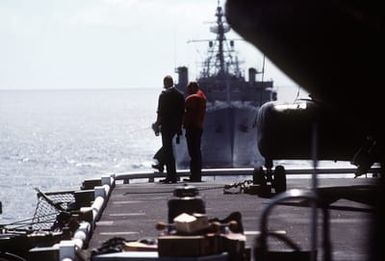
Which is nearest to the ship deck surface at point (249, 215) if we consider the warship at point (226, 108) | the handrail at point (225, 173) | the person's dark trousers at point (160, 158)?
the person's dark trousers at point (160, 158)

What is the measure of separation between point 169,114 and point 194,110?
0.49m

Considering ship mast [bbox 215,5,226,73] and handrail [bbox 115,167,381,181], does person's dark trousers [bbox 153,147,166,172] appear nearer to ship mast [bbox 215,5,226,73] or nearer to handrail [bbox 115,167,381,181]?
handrail [bbox 115,167,381,181]

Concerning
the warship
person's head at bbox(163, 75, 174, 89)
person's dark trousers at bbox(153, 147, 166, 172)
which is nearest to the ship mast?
the warship

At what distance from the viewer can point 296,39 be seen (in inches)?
299

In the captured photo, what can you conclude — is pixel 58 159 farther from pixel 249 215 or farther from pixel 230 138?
pixel 249 215

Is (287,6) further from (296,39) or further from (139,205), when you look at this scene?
(139,205)

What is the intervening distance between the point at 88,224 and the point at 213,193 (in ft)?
18.5

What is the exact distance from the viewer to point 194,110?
20312 mm

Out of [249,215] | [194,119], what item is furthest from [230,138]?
[249,215]

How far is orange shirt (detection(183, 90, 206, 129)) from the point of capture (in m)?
20.2

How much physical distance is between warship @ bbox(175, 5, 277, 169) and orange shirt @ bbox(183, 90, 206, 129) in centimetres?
5564

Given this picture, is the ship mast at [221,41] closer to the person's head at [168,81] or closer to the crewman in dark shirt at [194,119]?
the crewman in dark shirt at [194,119]

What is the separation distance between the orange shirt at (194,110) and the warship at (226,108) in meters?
55.6

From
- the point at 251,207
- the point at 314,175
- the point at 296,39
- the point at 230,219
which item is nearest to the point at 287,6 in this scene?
the point at 296,39
